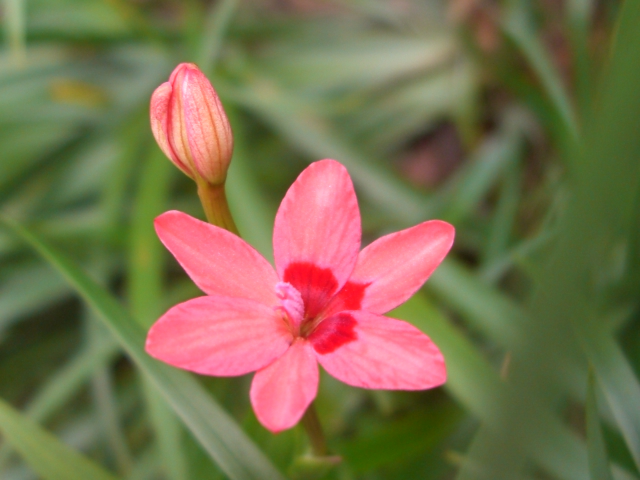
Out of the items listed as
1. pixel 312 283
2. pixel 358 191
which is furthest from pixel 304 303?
pixel 358 191

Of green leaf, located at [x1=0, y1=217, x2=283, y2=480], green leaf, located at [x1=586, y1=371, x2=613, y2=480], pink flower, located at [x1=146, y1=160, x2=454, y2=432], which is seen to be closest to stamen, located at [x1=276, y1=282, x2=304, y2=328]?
→ pink flower, located at [x1=146, y1=160, x2=454, y2=432]

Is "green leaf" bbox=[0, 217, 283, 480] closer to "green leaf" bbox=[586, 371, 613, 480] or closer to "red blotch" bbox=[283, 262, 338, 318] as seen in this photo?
"red blotch" bbox=[283, 262, 338, 318]

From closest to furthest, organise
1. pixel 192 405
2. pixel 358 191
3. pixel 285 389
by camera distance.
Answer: pixel 285 389 → pixel 192 405 → pixel 358 191

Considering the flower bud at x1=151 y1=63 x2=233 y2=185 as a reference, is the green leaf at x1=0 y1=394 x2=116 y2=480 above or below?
below

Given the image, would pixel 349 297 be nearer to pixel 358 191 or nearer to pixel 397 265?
pixel 397 265

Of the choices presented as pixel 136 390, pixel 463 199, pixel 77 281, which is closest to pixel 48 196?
pixel 136 390
